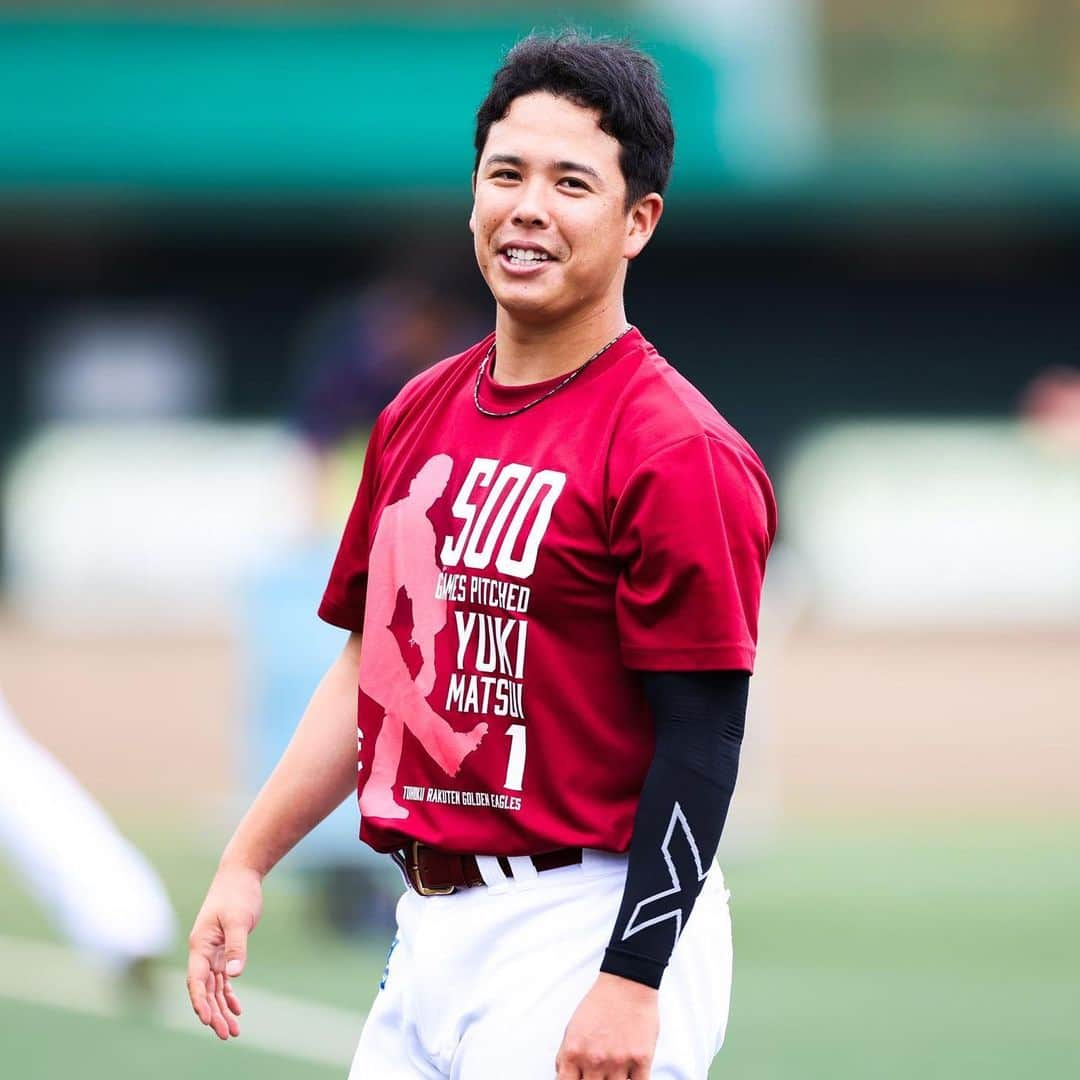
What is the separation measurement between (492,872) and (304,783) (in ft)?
1.62

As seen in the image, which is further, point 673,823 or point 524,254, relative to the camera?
point 524,254

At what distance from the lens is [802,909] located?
9773mm

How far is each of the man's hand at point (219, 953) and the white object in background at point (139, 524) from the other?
61.4 feet

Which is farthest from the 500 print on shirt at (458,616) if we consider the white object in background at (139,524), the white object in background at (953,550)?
the white object in background at (953,550)

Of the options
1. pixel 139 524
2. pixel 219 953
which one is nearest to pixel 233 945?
pixel 219 953

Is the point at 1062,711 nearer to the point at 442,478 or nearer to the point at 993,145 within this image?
the point at 993,145

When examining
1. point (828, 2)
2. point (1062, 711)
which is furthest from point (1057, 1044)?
point (828, 2)

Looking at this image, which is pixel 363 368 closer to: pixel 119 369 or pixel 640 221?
pixel 640 221

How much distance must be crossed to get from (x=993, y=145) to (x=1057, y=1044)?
1658 cm

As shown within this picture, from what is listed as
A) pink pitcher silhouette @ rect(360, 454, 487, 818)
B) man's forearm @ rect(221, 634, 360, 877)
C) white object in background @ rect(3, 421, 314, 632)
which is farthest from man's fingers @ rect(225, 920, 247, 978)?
white object in background @ rect(3, 421, 314, 632)

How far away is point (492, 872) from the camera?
11.0 feet

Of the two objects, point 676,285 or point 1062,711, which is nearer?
point 1062,711

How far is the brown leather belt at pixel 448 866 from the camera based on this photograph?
3336mm

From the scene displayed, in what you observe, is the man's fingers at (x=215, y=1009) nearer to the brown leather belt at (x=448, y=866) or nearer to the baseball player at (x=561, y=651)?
the baseball player at (x=561, y=651)
